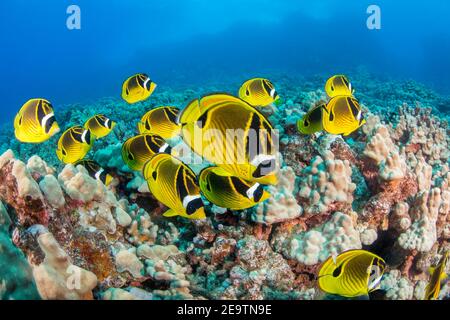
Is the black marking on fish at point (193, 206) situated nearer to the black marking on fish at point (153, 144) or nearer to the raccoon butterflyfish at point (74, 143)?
the black marking on fish at point (153, 144)

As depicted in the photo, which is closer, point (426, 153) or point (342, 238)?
point (342, 238)

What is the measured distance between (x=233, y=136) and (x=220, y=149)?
7 centimetres

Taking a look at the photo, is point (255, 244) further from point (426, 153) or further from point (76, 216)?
point (426, 153)

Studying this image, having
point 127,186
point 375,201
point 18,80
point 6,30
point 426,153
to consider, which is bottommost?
point 375,201

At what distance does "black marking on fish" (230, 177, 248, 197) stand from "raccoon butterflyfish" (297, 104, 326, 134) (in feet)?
5.40

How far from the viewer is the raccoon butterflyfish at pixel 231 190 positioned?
1.83m

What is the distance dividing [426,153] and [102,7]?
134788 millimetres

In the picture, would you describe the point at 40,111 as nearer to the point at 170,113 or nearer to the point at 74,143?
the point at 74,143

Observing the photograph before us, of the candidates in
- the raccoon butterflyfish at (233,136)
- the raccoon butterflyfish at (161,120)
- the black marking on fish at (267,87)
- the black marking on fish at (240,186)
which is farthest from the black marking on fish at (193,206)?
the black marking on fish at (267,87)

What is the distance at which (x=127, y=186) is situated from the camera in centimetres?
356

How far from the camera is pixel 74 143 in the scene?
3396mm

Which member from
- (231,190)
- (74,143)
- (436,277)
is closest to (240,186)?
(231,190)

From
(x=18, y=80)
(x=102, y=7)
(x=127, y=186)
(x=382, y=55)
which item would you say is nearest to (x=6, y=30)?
(x=18, y=80)

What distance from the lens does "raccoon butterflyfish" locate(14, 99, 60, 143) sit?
9.17ft
